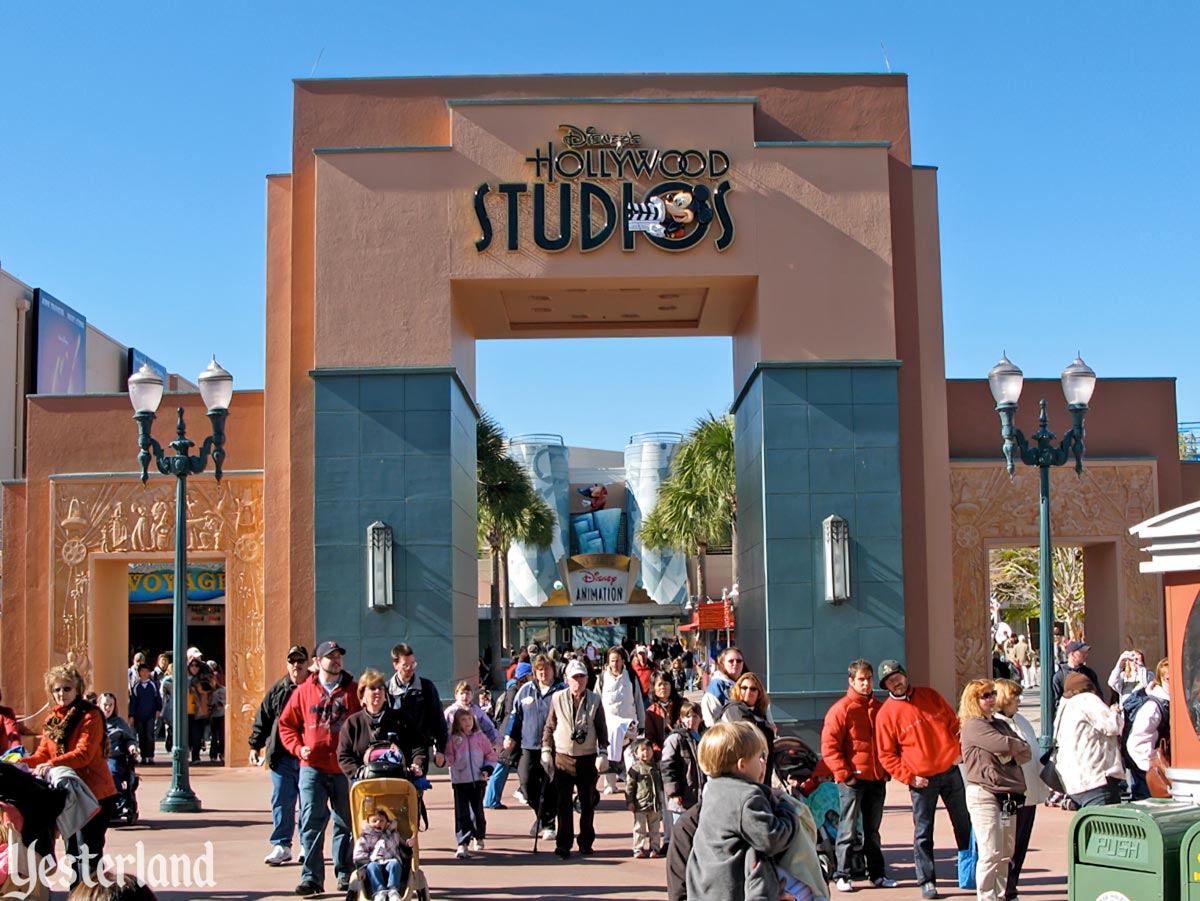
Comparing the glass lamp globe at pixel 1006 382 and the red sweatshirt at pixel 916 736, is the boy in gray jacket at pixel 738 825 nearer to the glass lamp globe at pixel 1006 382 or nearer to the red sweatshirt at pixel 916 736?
the red sweatshirt at pixel 916 736

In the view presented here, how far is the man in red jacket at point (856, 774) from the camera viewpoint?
36.1 feet

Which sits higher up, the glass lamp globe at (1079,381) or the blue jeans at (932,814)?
the glass lamp globe at (1079,381)

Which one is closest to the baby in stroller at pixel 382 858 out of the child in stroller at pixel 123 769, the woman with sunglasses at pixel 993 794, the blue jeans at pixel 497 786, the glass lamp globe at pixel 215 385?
the woman with sunglasses at pixel 993 794

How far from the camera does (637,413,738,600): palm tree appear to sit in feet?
126

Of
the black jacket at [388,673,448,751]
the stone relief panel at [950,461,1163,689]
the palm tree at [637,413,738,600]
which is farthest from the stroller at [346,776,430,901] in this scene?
the palm tree at [637,413,738,600]

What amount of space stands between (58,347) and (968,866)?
4250cm

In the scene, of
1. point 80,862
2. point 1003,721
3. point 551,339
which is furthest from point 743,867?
point 551,339

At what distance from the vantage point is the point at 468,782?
42.4ft

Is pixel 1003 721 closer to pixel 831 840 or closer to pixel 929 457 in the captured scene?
pixel 831 840

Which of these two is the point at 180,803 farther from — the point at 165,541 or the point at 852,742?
the point at 852,742

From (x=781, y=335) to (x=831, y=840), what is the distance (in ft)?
30.9

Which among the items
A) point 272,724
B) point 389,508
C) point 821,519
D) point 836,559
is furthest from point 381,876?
point 821,519

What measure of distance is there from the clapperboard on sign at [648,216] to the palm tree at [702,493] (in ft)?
56.9

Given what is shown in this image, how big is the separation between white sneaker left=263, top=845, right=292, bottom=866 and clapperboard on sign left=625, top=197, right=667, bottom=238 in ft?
33.7
